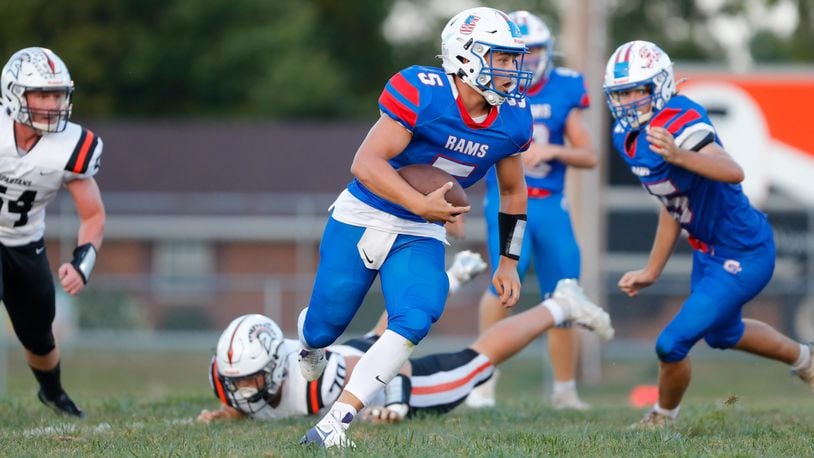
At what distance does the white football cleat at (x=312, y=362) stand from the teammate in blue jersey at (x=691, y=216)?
5.83 feet

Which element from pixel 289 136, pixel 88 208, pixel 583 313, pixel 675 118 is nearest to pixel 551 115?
pixel 583 313

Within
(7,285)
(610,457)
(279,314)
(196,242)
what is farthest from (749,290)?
(196,242)

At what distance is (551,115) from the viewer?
8141 millimetres

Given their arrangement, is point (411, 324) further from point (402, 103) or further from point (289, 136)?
point (289, 136)

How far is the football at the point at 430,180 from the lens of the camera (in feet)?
18.1

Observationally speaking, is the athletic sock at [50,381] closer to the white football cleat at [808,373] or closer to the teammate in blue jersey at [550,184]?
the teammate in blue jersey at [550,184]

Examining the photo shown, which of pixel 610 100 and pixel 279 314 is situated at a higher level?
pixel 610 100

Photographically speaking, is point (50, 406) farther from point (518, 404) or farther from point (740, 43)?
point (740, 43)

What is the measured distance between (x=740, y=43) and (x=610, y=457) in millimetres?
32139

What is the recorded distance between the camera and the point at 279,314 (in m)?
15.4

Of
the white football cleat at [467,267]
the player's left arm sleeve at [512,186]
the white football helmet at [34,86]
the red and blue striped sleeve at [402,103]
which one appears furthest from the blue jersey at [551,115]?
the white football helmet at [34,86]

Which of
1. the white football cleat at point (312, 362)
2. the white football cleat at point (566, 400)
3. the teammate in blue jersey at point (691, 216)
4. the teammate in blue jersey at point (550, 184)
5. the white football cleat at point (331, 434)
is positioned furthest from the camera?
the white football cleat at point (566, 400)

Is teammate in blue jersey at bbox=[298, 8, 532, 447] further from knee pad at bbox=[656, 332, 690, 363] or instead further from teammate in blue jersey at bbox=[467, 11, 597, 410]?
teammate in blue jersey at bbox=[467, 11, 597, 410]

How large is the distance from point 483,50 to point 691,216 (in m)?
1.77
